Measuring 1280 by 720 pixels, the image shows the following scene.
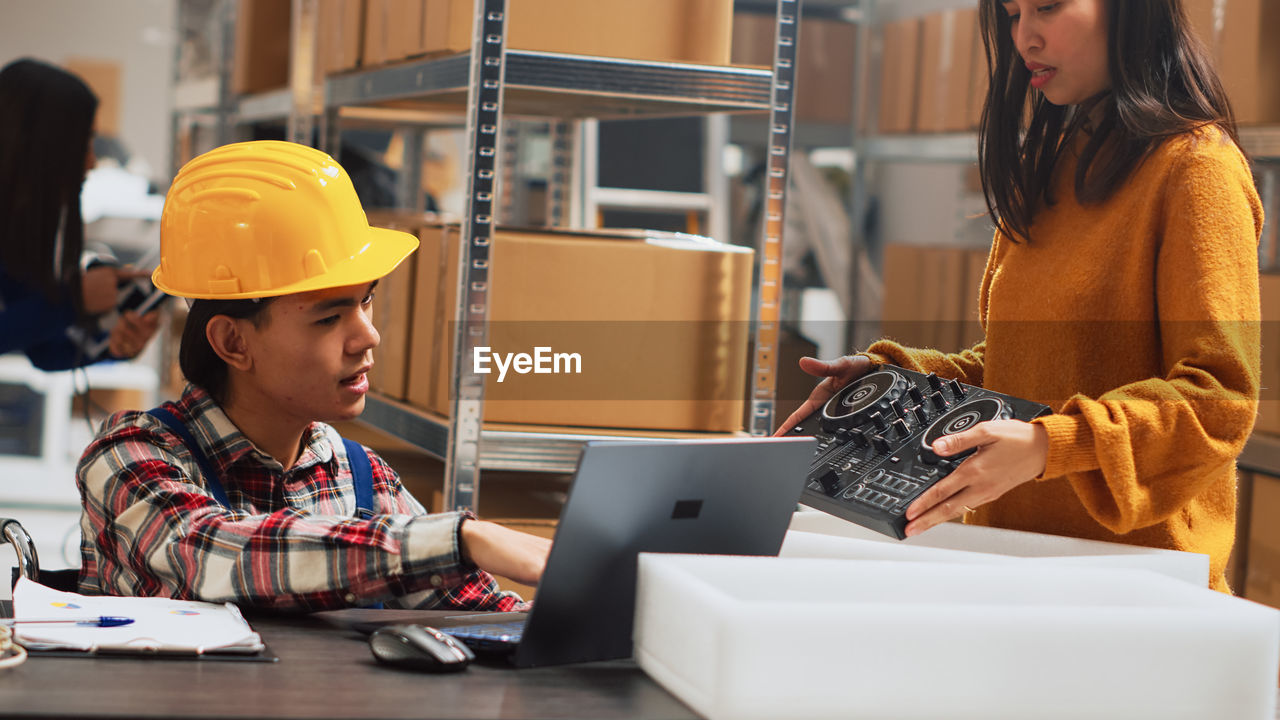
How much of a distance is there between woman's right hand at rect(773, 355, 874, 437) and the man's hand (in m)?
0.45

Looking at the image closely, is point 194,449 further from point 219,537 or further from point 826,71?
point 826,71

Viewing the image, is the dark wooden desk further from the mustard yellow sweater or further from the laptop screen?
the mustard yellow sweater

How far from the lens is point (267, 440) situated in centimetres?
140

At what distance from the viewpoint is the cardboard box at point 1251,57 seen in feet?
8.57

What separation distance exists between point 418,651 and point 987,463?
54 centimetres

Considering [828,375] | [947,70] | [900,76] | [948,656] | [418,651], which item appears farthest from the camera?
[900,76]

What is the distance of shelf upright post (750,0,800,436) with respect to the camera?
2.03 m

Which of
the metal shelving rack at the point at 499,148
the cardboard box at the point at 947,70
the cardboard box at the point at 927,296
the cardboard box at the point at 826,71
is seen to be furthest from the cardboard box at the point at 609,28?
the cardboard box at the point at 826,71

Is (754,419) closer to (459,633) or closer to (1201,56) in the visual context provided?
(1201,56)

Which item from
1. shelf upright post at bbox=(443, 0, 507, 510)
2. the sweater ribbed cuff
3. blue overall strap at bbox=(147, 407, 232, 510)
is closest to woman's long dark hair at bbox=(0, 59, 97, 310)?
shelf upright post at bbox=(443, 0, 507, 510)

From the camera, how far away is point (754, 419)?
2.11 meters

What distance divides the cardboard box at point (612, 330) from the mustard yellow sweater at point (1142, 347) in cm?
60

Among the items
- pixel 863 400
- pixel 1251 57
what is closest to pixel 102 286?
pixel 863 400

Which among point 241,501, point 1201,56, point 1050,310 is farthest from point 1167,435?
point 241,501
